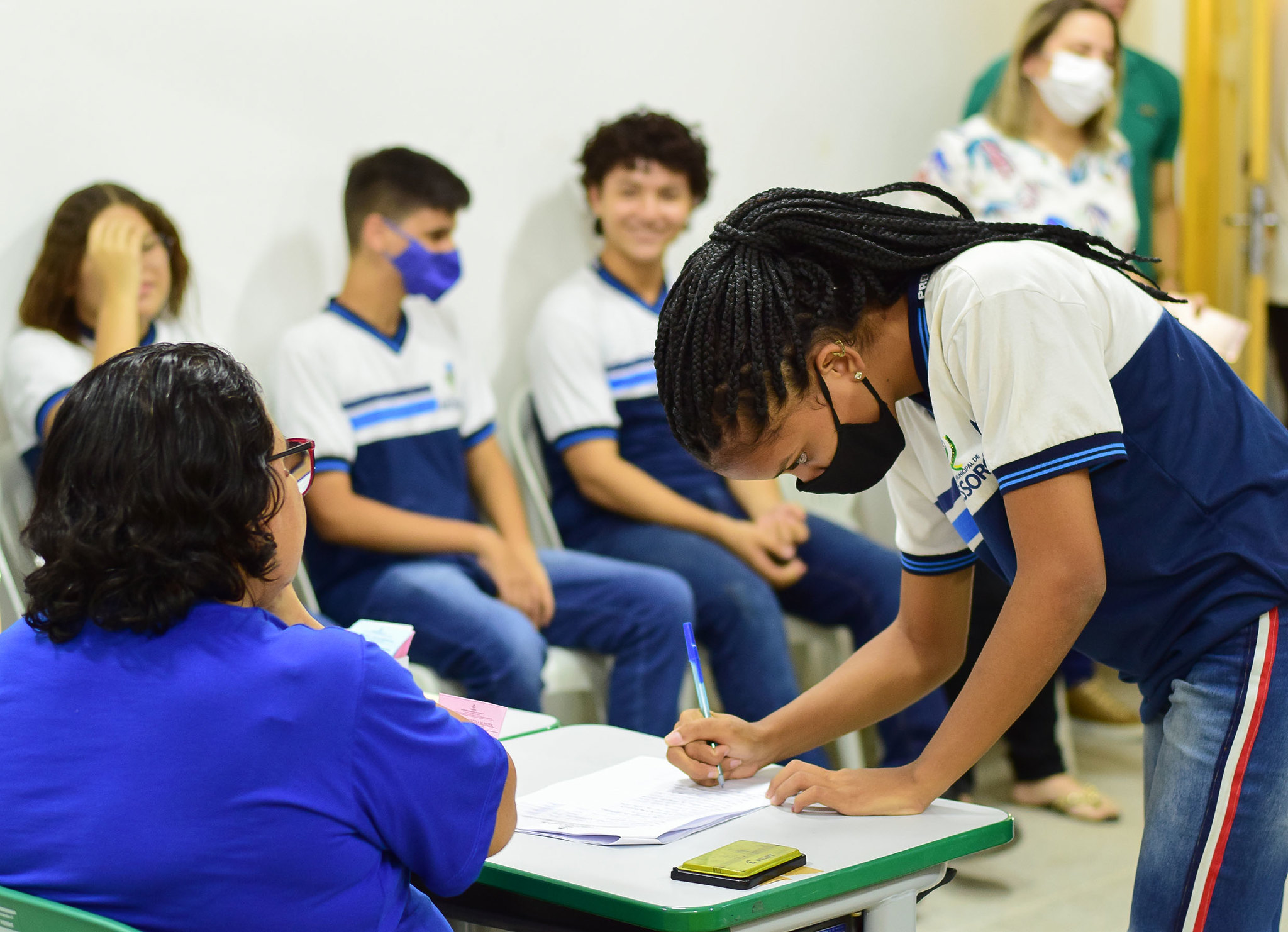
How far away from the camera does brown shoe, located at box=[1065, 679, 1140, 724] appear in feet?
12.3

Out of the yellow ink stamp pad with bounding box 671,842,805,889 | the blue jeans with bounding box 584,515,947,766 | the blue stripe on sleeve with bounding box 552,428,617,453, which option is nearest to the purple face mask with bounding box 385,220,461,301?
the blue stripe on sleeve with bounding box 552,428,617,453

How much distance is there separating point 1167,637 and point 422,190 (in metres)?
2.11

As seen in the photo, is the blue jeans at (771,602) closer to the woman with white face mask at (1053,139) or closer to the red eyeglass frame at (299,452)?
the woman with white face mask at (1053,139)

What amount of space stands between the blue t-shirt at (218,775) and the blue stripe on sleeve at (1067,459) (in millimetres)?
535

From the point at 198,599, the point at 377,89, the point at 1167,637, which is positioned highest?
the point at 377,89

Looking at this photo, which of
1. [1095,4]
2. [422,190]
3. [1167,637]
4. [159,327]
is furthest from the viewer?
[1095,4]

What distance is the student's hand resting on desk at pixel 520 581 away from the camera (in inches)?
109

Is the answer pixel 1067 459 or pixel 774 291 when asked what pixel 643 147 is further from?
pixel 1067 459

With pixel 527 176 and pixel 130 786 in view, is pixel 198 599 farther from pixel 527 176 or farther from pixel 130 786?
pixel 527 176

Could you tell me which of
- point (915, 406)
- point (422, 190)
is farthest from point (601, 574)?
point (915, 406)

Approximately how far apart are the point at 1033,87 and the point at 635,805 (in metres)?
2.89

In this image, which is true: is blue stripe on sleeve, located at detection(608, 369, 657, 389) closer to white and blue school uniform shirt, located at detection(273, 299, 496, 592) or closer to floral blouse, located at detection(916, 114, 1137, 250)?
white and blue school uniform shirt, located at detection(273, 299, 496, 592)

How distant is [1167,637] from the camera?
1.28m

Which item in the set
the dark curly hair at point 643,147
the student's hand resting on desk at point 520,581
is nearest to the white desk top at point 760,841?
the student's hand resting on desk at point 520,581
